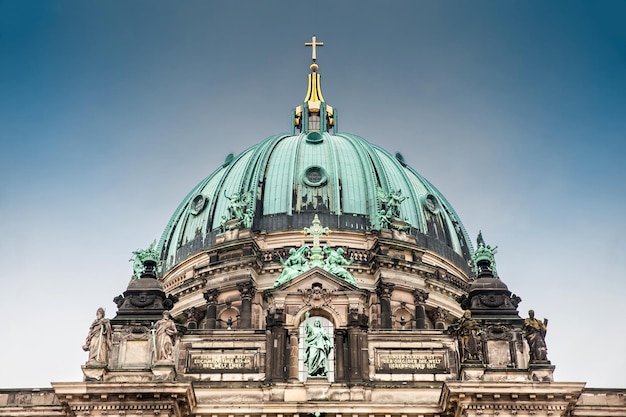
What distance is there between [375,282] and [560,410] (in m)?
15.6

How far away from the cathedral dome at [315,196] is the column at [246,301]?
4153 millimetres

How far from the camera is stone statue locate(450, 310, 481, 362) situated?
38.8m

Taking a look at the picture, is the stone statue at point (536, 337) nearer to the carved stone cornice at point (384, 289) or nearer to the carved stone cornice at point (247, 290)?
the carved stone cornice at point (384, 289)

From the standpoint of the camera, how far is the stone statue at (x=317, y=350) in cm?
3922

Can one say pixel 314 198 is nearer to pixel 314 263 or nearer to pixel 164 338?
pixel 314 263

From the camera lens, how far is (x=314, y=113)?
6569 cm

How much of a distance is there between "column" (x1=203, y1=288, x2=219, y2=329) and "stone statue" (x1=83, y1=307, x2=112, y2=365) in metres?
10.9

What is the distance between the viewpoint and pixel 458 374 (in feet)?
128

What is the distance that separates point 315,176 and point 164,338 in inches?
789

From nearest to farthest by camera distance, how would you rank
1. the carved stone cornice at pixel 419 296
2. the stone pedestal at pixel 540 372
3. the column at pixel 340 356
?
the stone pedestal at pixel 540 372, the column at pixel 340 356, the carved stone cornice at pixel 419 296

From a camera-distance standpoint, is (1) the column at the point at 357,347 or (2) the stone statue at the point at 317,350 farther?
(2) the stone statue at the point at 317,350

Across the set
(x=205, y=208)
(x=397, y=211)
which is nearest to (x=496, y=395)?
(x=397, y=211)

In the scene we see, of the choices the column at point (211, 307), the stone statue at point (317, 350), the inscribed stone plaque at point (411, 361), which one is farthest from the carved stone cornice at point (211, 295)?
the inscribed stone plaque at point (411, 361)

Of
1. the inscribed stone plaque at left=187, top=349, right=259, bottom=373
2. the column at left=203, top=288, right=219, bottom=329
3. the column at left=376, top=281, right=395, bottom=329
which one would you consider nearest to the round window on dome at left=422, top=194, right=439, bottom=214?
the column at left=376, top=281, right=395, bottom=329
